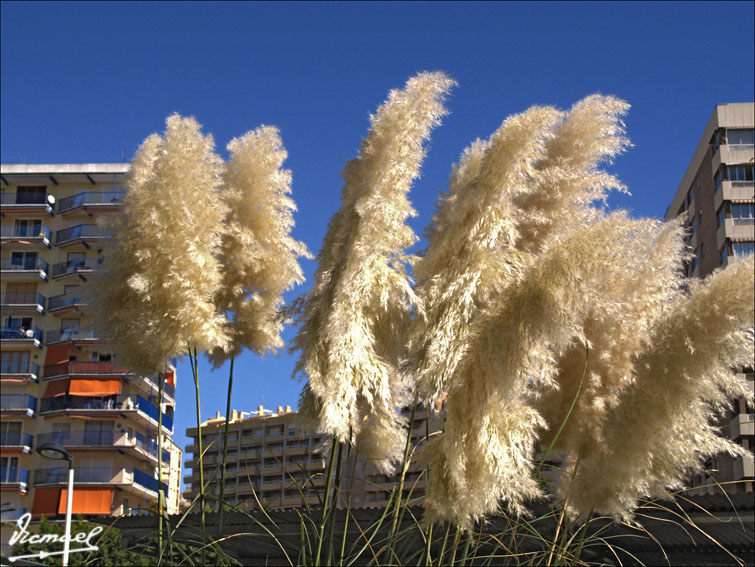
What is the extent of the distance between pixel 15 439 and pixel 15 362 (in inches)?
139

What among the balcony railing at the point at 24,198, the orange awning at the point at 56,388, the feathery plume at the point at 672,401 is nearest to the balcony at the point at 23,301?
the orange awning at the point at 56,388

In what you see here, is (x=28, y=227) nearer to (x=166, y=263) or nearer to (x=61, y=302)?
(x=61, y=302)

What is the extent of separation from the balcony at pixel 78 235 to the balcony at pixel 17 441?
9075 millimetres

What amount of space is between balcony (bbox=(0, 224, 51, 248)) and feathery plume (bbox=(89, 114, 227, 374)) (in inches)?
1593

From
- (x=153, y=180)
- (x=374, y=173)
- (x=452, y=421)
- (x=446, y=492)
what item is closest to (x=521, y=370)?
(x=452, y=421)

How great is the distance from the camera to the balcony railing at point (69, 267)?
137 feet

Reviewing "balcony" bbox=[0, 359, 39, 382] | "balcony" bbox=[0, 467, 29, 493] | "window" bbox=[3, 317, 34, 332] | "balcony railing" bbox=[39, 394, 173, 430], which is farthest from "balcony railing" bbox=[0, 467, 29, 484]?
"window" bbox=[3, 317, 34, 332]

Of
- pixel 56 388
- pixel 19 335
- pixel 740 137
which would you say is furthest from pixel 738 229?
pixel 19 335

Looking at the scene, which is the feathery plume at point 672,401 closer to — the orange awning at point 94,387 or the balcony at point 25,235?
the orange awning at point 94,387

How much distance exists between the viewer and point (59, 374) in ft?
133

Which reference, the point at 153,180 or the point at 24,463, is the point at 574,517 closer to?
the point at 153,180

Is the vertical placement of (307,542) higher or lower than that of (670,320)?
lower

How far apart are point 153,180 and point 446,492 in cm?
224

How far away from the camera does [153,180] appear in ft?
14.1
